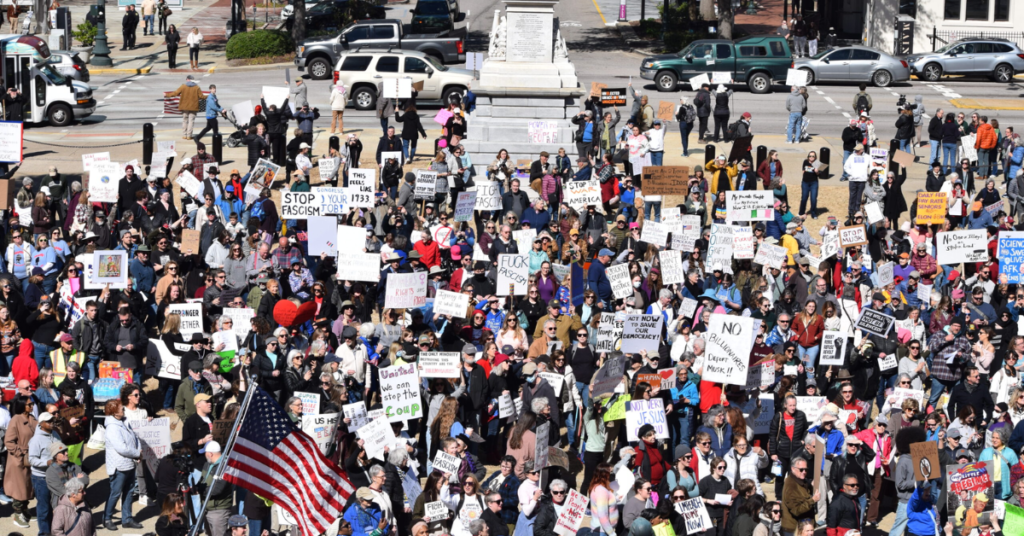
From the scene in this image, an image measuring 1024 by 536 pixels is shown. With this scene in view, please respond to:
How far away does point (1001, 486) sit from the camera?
1460cm

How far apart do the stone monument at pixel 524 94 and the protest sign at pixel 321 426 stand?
46.0ft

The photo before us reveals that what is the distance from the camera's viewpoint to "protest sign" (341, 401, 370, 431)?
14672 mm

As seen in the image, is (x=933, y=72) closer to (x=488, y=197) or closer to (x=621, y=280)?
(x=488, y=197)


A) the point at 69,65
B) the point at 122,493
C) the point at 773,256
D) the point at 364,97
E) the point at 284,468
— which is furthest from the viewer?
the point at 69,65

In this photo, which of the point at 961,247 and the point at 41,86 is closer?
the point at 961,247

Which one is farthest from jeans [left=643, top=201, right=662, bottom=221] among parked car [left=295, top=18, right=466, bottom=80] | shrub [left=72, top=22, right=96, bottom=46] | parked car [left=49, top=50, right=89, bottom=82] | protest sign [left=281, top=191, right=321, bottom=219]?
shrub [left=72, top=22, right=96, bottom=46]

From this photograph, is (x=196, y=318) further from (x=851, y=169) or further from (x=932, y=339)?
(x=851, y=169)

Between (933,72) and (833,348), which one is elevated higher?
(933,72)

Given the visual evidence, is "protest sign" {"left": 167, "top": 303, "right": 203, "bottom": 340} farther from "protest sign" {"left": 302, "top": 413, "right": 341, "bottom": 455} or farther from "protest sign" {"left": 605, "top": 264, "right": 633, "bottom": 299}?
"protest sign" {"left": 605, "top": 264, "right": 633, "bottom": 299}

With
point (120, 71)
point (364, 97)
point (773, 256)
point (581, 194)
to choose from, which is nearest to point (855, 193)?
point (581, 194)

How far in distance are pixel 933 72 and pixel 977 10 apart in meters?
6.97

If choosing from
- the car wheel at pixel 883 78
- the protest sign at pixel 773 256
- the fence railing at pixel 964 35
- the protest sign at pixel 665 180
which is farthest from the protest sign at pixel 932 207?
the fence railing at pixel 964 35

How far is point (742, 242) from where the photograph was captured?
20031 millimetres

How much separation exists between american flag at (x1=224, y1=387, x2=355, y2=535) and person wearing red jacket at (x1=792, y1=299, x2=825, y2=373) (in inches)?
282
